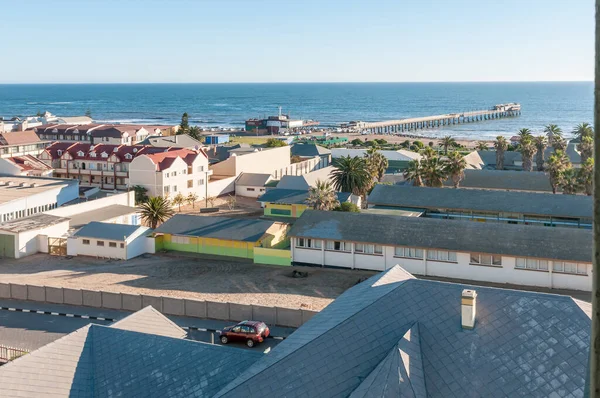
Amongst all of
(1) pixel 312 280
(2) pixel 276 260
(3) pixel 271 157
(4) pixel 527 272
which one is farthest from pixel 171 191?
(4) pixel 527 272

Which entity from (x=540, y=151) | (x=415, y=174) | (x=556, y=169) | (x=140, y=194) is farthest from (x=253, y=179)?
(x=540, y=151)

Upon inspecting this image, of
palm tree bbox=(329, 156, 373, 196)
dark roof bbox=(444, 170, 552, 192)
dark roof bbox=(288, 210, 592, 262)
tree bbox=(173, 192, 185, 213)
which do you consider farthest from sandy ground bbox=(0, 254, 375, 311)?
dark roof bbox=(444, 170, 552, 192)

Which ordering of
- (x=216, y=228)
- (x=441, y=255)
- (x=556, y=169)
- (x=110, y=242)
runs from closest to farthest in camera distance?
(x=441, y=255) < (x=110, y=242) < (x=216, y=228) < (x=556, y=169)

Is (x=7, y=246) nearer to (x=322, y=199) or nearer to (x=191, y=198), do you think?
(x=191, y=198)

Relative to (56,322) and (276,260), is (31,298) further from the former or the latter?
(276,260)

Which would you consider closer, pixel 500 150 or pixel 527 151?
pixel 527 151

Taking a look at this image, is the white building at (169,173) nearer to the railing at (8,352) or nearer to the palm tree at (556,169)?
the palm tree at (556,169)

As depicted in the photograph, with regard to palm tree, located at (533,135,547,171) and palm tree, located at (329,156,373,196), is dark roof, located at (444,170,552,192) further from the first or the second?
palm tree, located at (533,135,547,171)

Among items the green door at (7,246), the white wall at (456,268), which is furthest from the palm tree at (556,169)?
the green door at (7,246)
